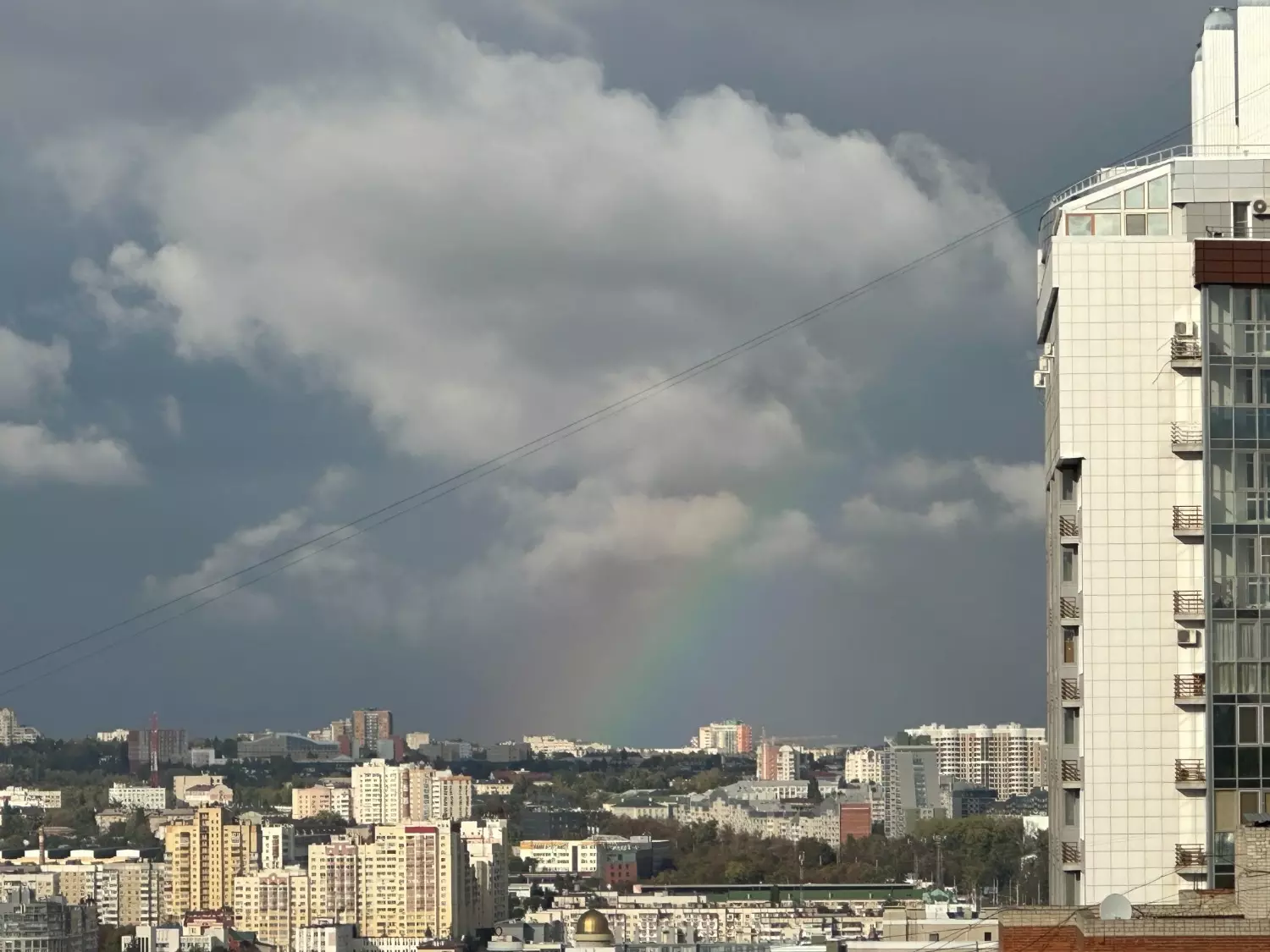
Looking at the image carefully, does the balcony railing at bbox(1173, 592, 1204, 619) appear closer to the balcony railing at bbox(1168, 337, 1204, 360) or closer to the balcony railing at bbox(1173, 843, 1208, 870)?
the balcony railing at bbox(1173, 843, 1208, 870)

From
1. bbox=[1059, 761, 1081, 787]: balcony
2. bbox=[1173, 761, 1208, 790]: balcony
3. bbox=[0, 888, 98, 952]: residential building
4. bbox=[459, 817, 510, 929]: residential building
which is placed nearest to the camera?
bbox=[1173, 761, 1208, 790]: balcony

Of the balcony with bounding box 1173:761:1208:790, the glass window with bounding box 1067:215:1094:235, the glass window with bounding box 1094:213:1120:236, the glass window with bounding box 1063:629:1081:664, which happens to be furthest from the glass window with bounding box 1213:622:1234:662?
the glass window with bounding box 1067:215:1094:235

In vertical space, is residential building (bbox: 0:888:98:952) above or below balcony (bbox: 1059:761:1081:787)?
below

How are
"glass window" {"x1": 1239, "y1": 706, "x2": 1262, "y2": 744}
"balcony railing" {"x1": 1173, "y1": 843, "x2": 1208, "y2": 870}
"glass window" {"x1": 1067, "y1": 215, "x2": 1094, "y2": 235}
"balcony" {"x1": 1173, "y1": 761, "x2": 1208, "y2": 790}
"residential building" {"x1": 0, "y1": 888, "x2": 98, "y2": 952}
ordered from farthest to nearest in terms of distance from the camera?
"residential building" {"x1": 0, "y1": 888, "x2": 98, "y2": 952} < "glass window" {"x1": 1067, "y1": 215, "x2": 1094, "y2": 235} < "balcony" {"x1": 1173, "y1": 761, "x2": 1208, "y2": 790} < "balcony railing" {"x1": 1173, "y1": 843, "x2": 1208, "y2": 870} < "glass window" {"x1": 1239, "y1": 706, "x2": 1262, "y2": 744}

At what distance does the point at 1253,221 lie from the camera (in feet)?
92.4

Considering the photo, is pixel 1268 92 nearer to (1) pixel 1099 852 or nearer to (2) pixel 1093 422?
(2) pixel 1093 422

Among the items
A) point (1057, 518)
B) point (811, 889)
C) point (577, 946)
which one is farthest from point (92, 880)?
point (1057, 518)

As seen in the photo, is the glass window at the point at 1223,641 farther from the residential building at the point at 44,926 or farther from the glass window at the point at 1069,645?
the residential building at the point at 44,926

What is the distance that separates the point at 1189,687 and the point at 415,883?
164014 millimetres

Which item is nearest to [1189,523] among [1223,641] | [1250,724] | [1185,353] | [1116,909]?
[1223,641]

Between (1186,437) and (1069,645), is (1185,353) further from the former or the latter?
(1069,645)

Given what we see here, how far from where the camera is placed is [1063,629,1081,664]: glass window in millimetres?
28812

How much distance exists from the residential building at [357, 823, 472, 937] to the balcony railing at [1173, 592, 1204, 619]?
529 feet

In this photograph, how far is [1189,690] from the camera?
27.8 meters
